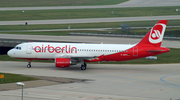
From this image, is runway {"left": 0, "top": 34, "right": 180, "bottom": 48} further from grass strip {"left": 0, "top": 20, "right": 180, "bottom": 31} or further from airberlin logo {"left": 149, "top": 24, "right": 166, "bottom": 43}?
airberlin logo {"left": 149, "top": 24, "right": 166, "bottom": 43}

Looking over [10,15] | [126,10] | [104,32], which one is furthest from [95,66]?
[126,10]

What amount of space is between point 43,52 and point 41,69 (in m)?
2.74

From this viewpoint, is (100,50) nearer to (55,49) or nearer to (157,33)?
(55,49)

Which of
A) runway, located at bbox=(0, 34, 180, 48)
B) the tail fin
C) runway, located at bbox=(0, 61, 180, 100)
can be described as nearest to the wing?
runway, located at bbox=(0, 61, 180, 100)

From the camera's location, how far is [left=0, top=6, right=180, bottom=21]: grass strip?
122 m

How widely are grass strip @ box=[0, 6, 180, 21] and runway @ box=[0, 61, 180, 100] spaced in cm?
7306

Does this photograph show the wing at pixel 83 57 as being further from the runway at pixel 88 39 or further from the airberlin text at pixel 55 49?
the runway at pixel 88 39

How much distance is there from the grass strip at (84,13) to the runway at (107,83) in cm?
7306

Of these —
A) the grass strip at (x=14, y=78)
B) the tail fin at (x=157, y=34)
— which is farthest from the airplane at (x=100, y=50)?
the grass strip at (x=14, y=78)

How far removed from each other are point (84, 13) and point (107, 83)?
316 ft

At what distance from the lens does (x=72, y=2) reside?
165375mm

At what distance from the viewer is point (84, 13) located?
130375 millimetres

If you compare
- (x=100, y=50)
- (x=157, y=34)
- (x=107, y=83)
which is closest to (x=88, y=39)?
(x=100, y=50)

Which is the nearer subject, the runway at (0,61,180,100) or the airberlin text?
the runway at (0,61,180,100)
